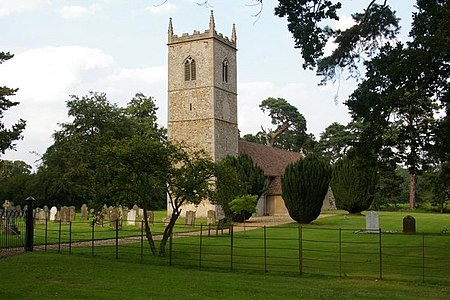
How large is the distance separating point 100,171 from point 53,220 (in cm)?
Answer: 1674

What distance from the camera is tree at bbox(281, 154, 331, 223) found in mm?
35531

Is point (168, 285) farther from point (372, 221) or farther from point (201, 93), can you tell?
point (201, 93)

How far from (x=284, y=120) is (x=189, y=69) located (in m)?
35.7

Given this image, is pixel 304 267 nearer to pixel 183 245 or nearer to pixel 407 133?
pixel 407 133

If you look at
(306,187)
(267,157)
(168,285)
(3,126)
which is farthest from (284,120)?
(168,285)

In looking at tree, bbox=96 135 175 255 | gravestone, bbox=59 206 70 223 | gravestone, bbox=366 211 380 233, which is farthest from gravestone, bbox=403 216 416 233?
gravestone, bbox=59 206 70 223

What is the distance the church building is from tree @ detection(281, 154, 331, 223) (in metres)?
10.4

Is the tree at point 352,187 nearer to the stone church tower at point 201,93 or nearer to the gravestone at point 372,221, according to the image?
the stone church tower at point 201,93

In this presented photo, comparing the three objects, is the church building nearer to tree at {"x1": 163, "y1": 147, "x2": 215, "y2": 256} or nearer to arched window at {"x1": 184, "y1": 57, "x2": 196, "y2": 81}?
arched window at {"x1": 184, "y1": 57, "x2": 196, "y2": 81}

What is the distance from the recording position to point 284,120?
81.1m

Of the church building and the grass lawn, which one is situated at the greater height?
the church building

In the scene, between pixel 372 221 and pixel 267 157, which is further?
pixel 267 157

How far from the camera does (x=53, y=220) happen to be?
33969 mm

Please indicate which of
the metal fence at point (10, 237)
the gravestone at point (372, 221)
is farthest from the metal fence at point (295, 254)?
the gravestone at point (372, 221)
